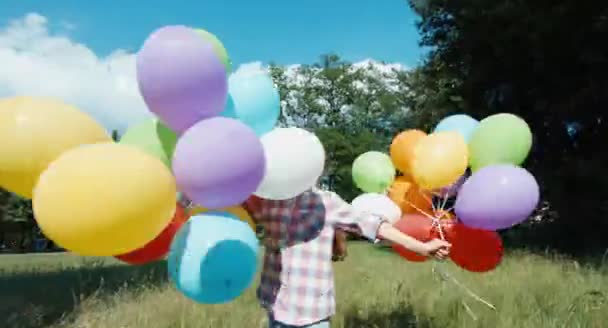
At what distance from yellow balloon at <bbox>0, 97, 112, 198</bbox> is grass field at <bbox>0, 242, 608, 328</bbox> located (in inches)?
119

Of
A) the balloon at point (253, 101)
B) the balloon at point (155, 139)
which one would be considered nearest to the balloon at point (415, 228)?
the balloon at point (253, 101)

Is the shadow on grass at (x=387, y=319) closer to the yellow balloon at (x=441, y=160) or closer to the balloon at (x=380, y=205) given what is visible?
the balloon at (x=380, y=205)

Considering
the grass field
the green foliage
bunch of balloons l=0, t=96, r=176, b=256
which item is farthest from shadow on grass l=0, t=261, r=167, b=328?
the green foliage

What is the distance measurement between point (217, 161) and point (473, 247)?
6.26ft

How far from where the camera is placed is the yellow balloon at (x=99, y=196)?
1.97 metres

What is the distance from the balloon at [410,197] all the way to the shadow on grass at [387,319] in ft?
4.55

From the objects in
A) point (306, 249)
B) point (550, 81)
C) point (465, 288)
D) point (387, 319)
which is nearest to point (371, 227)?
point (306, 249)

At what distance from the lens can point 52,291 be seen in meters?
8.00

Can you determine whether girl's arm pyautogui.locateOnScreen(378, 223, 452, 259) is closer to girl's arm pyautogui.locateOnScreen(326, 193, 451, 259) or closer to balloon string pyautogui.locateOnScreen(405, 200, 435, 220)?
Answer: girl's arm pyautogui.locateOnScreen(326, 193, 451, 259)

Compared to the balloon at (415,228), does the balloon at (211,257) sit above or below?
below

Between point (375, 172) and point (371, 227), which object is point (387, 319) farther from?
point (371, 227)

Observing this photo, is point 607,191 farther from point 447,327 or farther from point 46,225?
point 46,225

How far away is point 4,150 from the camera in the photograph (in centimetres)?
218

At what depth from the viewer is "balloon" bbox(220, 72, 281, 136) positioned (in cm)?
271
